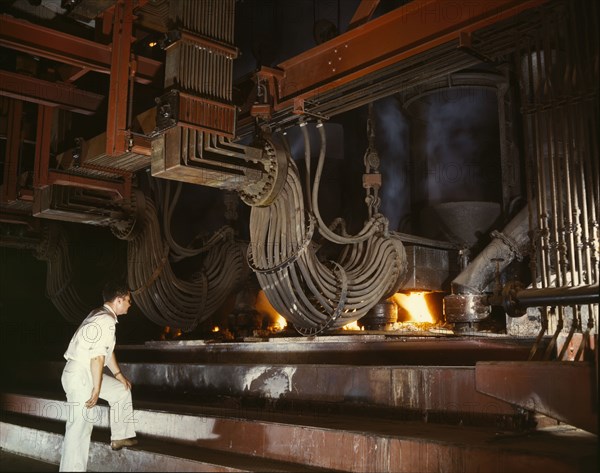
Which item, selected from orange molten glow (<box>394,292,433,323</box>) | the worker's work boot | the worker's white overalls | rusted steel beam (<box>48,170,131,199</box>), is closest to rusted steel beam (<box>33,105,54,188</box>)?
rusted steel beam (<box>48,170,131,199</box>)

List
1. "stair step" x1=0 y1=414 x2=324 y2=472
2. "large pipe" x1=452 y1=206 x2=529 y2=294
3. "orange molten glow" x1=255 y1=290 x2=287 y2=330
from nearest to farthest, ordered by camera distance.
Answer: "stair step" x1=0 y1=414 x2=324 y2=472
"large pipe" x1=452 y1=206 x2=529 y2=294
"orange molten glow" x1=255 y1=290 x2=287 y2=330

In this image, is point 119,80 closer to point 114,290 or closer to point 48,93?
point 48,93

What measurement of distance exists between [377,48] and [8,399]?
6.11 metres

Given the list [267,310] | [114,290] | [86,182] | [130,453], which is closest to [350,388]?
[130,453]

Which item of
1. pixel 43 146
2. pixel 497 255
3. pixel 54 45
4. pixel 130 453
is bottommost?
pixel 130 453

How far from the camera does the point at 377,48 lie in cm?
495

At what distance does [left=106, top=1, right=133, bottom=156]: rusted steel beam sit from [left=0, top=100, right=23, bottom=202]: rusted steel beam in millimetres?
2834

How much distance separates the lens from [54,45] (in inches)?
237

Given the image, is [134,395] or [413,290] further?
[413,290]

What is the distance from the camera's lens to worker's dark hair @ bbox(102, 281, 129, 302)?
477cm

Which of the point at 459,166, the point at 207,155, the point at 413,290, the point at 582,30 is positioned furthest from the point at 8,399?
the point at 582,30

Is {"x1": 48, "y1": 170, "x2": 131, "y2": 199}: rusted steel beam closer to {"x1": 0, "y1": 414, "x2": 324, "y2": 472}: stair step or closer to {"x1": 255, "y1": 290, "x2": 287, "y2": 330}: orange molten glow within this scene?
{"x1": 0, "y1": 414, "x2": 324, "y2": 472}: stair step

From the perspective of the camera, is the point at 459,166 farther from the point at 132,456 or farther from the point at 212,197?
the point at 132,456

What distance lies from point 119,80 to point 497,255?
4.40 m
